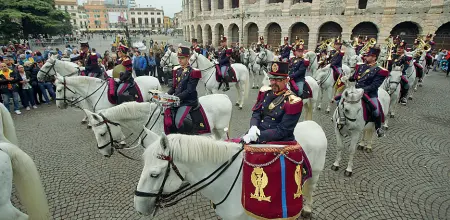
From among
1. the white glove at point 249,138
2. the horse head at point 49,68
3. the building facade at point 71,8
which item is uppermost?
the building facade at point 71,8

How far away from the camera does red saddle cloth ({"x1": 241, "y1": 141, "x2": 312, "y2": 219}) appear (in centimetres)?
288

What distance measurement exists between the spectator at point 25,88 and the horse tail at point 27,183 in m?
10.1

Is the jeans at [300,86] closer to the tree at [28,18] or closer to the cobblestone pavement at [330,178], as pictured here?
the cobblestone pavement at [330,178]

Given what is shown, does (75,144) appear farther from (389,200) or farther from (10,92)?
(389,200)

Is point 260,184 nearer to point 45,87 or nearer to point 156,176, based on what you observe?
point 156,176

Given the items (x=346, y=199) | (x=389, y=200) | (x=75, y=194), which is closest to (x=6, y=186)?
(x=75, y=194)

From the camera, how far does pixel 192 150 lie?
2645 millimetres

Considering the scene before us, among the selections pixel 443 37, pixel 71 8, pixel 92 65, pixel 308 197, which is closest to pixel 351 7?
pixel 443 37

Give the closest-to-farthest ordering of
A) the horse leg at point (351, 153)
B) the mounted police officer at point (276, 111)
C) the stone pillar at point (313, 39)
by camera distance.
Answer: the mounted police officer at point (276, 111)
the horse leg at point (351, 153)
the stone pillar at point (313, 39)

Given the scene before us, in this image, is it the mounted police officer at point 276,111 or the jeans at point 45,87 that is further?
the jeans at point 45,87

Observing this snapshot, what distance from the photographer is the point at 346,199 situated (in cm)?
530

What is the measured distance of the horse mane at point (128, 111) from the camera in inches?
199

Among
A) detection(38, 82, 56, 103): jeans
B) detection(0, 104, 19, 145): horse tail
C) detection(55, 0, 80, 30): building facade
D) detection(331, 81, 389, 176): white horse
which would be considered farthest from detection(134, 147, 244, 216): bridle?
detection(55, 0, 80, 30): building facade

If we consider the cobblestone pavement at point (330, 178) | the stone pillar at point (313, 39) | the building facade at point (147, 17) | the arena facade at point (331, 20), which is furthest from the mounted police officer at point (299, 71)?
the building facade at point (147, 17)
